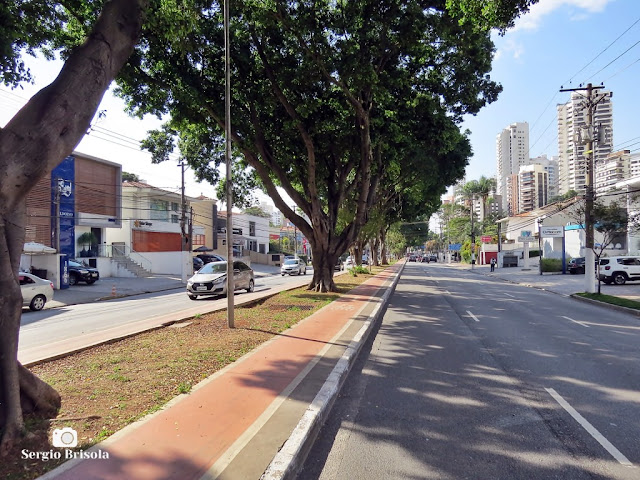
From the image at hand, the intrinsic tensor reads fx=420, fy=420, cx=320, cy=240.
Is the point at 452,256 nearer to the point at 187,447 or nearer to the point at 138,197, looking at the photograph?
the point at 138,197

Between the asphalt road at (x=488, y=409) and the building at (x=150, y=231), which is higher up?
the building at (x=150, y=231)

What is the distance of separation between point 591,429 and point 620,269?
24.7 meters

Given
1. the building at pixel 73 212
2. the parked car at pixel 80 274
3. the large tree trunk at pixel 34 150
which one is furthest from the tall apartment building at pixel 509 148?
the large tree trunk at pixel 34 150

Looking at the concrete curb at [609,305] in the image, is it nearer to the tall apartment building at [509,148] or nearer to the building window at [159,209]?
the tall apartment building at [509,148]

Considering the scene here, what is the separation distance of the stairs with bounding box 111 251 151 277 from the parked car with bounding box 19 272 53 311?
16.5 metres

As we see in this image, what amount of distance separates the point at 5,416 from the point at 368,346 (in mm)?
6169

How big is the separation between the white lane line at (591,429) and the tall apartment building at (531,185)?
55247mm

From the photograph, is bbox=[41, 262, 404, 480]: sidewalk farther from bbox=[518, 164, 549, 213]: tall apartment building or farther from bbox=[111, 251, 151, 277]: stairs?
bbox=[518, 164, 549, 213]: tall apartment building

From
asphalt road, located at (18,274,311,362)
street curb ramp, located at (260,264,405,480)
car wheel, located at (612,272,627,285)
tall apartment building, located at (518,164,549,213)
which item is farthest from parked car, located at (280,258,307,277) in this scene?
tall apartment building, located at (518,164,549,213)

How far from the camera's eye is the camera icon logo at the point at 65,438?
3.53 m

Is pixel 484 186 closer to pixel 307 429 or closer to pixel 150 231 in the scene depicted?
pixel 150 231

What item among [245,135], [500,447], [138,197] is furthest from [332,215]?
[138,197]

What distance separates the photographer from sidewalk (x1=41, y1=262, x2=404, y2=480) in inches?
127

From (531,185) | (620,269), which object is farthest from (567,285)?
(531,185)
